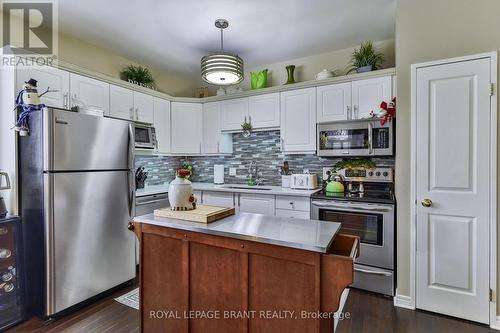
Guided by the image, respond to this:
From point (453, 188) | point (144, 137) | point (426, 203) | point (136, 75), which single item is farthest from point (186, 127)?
point (453, 188)

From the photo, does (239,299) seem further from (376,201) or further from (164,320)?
(376,201)

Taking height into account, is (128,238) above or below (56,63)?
below

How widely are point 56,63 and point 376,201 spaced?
11.3ft

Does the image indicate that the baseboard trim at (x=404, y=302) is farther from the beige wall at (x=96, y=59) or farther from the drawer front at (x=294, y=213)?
the beige wall at (x=96, y=59)

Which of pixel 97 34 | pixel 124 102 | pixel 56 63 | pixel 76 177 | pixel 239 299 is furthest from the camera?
pixel 124 102

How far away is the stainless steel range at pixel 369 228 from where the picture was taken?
8.32ft

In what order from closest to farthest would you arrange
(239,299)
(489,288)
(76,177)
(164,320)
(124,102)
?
(239,299), (164,320), (489,288), (76,177), (124,102)

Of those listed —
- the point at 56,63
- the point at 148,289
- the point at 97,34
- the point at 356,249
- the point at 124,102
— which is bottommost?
the point at 148,289

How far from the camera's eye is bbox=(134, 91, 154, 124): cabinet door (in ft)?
11.3

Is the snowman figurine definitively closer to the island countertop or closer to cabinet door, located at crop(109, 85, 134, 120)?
cabinet door, located at crop(109, 85, 134, 120)

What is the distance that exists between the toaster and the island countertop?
1.61 metres

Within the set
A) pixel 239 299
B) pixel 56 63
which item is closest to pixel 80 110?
pixel 56 63

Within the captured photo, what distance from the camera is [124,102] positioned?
3293 mm

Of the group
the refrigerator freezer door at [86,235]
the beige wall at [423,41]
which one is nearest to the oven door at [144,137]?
the refrigerator freezer door at [86,235]
